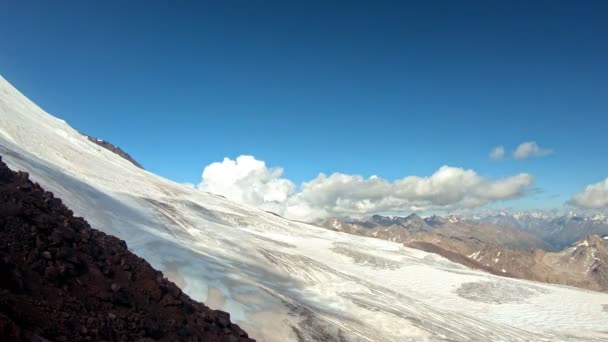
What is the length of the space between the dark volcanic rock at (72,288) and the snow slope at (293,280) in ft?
20.7

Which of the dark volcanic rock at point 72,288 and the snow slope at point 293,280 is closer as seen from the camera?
the dark volcanic rock at point 72,288

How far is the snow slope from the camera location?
912 inches

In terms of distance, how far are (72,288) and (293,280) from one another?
2538 cm

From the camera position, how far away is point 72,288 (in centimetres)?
1064

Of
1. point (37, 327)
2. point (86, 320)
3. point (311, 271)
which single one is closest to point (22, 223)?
point (86, 320)

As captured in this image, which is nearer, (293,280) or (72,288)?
(72,288)

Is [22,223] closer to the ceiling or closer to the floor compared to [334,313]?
closer to the ceiling

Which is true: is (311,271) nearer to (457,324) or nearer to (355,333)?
(457,324)

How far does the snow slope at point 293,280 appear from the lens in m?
23.2

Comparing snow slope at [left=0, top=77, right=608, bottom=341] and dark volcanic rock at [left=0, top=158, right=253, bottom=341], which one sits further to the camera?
snow slope at [left=0, top=77, right=608, bottom=341]

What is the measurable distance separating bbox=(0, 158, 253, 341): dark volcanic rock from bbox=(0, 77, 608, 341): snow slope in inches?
248

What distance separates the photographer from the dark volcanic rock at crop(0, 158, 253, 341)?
8.54m

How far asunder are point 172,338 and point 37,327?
392 cm

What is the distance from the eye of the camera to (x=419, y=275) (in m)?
64.1
